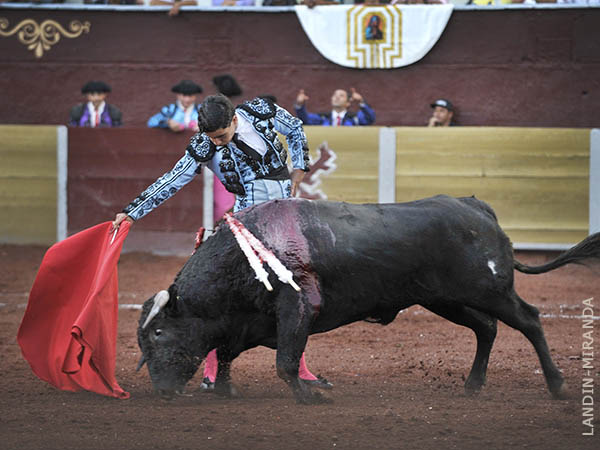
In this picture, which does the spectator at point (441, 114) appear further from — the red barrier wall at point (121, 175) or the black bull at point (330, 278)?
the black bull at point (330, 278)

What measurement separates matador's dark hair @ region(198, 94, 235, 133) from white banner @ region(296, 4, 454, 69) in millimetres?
5473

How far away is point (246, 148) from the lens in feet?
12.5

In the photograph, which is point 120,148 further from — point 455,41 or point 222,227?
point 222,227

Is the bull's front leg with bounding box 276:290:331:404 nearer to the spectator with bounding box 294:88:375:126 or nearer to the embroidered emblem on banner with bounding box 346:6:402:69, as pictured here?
the spectator with bounding box 294:88:375:126

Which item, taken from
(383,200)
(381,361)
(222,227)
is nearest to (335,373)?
(381,361)

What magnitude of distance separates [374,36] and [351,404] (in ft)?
19.2

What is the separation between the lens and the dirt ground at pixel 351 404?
3.08 meters

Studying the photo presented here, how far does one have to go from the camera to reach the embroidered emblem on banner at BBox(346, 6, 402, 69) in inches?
348

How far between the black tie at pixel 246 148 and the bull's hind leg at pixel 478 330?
3.09 feet

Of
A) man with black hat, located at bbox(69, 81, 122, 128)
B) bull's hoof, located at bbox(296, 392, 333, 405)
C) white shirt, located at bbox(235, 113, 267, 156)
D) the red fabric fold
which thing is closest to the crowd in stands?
man with black hat, located at bbox(69, 81, 122, 128)

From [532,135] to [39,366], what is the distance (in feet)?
17.1

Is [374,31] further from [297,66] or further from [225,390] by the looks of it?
[225,390]

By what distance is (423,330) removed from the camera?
5535 millimetres

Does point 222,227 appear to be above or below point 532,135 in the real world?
below
